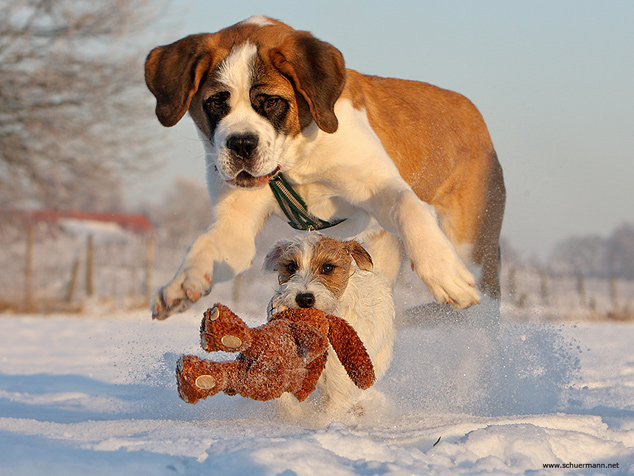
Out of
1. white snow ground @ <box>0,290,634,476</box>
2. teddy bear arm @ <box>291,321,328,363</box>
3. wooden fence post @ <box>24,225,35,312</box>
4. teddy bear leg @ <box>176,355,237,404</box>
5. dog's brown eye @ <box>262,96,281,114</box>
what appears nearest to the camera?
white snow ground @ <box>0,290,634,476</box>

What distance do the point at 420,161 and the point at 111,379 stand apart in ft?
9.30

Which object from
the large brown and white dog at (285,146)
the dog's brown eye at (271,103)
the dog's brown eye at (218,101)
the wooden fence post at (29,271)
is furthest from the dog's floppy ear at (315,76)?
the wooden fence post at (29,271)

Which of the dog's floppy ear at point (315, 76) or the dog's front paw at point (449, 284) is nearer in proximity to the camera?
the dog's front paw at point (449, 284)

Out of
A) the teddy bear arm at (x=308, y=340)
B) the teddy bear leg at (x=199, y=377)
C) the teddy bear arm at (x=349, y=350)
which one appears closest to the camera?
the teddy bear leg at (x=199, y=377)

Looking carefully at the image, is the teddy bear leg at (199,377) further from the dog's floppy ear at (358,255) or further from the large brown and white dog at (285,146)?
the dog's floppy ear at (358,255)

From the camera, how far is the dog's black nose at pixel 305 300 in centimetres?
305

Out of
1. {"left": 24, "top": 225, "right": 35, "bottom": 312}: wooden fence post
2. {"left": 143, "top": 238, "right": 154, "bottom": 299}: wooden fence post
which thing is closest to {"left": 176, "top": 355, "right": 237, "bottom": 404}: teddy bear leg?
{"left": 24, "top": 225, "right": 35, "bottom": 312}: wooden fence post

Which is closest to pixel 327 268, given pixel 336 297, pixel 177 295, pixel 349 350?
pixel 336 297

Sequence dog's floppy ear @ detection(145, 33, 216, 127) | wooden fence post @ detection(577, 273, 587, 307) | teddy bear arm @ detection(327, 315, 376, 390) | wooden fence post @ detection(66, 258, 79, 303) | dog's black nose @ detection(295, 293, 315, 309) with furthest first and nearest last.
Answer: wooden fence post @ detection(577, 273, 587, 307) < wooden fence post @ detection(66, 258, 79, 303) < dog's floppy ear @ detection(145, 33, 216, 127) < dog's black nose @ detection(295, 293, 315, 309) < teddy bear arm @ detection(327, 315, 376, 390)

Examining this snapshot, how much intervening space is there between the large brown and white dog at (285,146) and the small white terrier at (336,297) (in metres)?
0.27

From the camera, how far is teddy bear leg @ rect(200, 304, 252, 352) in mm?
2547

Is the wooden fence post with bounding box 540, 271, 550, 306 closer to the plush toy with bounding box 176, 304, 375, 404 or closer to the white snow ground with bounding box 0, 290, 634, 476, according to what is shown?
the white snow ground with bounding box 0, 290, 634, 476

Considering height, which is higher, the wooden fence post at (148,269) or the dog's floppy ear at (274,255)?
the dog's floppy ear at (274,255)

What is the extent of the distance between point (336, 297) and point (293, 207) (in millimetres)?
747
